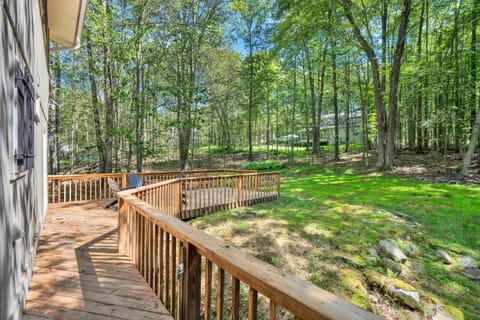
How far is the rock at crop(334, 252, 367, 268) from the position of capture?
4.48 metres

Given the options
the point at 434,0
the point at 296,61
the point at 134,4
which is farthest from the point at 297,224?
the point at 296,61

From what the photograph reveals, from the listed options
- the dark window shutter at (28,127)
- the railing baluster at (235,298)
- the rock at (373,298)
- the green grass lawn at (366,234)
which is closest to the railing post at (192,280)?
the railing baluster at (235,298)

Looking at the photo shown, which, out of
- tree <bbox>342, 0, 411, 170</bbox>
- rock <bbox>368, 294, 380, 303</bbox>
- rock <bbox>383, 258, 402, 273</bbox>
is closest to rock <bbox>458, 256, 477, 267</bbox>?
rock <bbox>383, 258, 402, 273</bbox>

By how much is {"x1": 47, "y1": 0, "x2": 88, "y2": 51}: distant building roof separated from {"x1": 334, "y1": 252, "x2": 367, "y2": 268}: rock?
6.63 meters

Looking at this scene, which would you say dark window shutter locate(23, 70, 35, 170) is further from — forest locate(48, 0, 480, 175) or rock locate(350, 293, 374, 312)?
forest locate(48, 0, 480, 175)

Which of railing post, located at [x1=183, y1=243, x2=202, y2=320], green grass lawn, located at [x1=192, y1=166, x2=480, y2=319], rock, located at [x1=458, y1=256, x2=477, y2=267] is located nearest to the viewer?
railing post, located at [x1=183, y1=243, x2=202, y2=320]

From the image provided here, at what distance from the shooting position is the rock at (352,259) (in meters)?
4.48

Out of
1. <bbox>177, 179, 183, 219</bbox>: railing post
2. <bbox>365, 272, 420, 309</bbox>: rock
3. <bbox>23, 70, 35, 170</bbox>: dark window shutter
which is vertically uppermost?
<bbox>23, 70, 35, 170</bbox>: dark window shutter

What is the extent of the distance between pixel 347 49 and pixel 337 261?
1515 centimetres

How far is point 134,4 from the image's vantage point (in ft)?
33.6

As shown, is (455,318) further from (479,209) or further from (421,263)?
(479,209)

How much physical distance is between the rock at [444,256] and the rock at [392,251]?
27.0 inches

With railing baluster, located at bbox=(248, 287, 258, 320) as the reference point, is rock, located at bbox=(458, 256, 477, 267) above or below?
below

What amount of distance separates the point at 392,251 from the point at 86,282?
5146 millimetres
